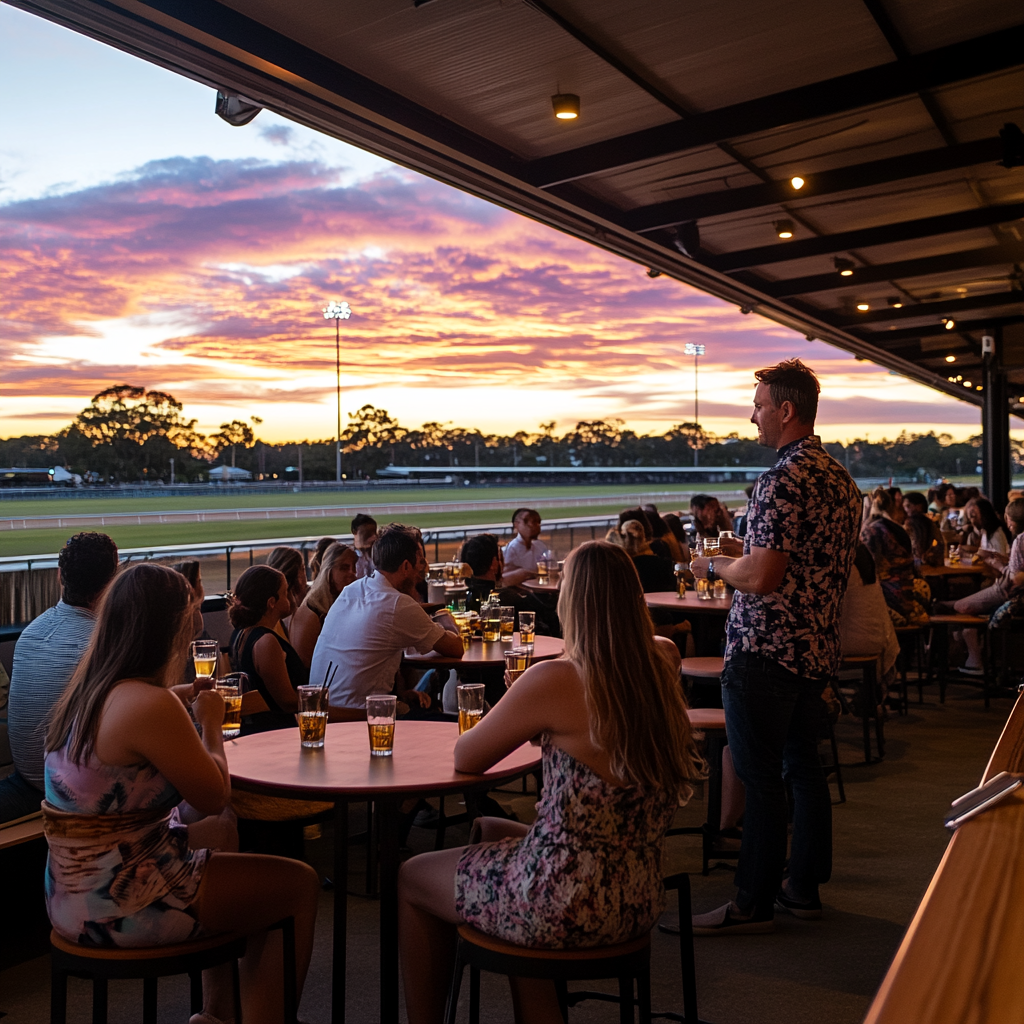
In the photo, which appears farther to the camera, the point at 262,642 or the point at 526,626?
the point at 526,626

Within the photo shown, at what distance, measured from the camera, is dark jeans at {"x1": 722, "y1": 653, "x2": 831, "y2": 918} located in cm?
344

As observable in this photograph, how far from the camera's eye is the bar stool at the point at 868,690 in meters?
5.77

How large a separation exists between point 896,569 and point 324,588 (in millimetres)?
4183

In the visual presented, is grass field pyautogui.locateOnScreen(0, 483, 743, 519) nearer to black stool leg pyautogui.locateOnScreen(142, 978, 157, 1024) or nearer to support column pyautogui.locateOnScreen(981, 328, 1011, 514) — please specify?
support column pyautogui.locateOnScreen(981, 328, 1011, 514)

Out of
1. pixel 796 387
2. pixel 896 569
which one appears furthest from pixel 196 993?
pixel 896 569

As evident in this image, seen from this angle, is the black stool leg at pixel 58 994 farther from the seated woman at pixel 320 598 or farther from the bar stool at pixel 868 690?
the bar stool at pixel 868 690

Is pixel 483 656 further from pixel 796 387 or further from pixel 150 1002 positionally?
pixel 150 1002

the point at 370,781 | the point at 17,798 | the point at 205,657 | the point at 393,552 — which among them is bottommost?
the point at 17,798

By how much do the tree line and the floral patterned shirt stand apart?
20.9m

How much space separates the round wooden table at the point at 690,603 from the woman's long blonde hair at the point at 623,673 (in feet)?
11.2

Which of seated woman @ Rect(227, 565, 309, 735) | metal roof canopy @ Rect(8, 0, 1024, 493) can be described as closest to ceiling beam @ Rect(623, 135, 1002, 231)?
metal roof canopy @ Rect(8, 0, 1024, 493)

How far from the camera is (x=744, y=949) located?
353cm

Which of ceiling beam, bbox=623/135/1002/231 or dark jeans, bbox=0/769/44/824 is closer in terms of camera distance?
dark jeans, bbox=0/769/44/824

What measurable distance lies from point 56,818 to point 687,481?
410 feet
